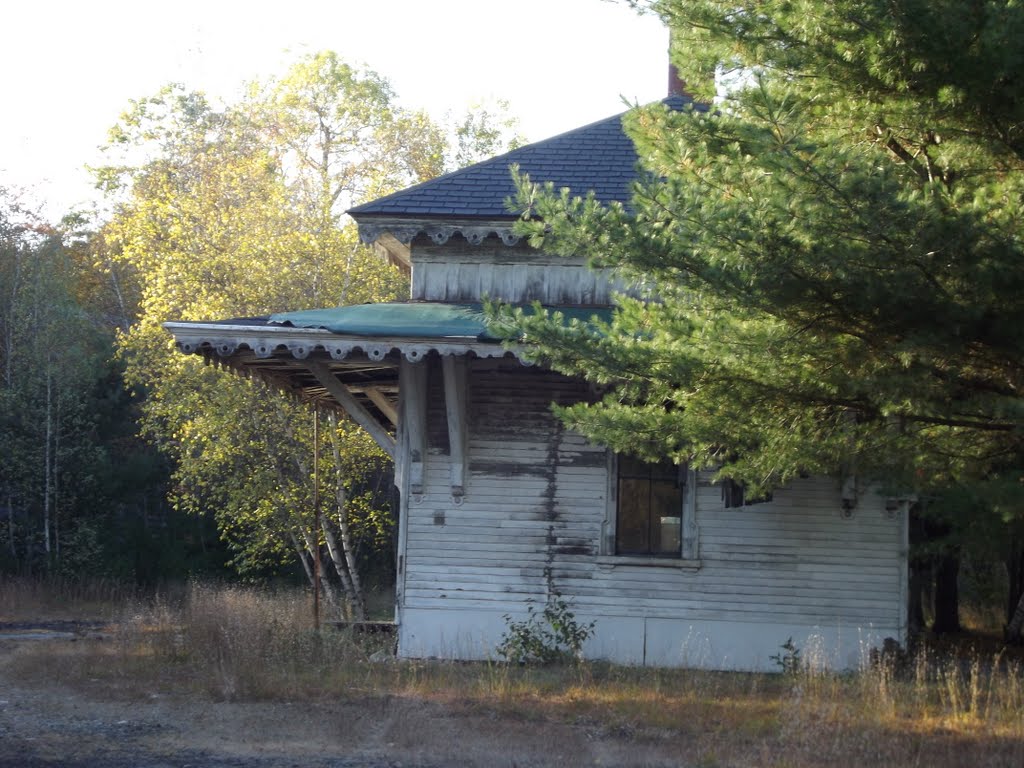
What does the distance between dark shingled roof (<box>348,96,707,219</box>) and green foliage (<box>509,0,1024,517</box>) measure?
4263 mm

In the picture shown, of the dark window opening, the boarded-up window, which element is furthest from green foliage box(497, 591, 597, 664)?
the dark window opening

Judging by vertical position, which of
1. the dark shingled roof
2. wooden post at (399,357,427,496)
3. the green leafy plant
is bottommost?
the green leafy plant

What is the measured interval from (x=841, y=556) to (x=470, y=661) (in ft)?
14.2

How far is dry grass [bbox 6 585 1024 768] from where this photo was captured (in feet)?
28.6

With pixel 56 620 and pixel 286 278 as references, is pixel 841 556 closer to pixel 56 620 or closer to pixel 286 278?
pixel 286 278

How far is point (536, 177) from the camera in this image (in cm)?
1459

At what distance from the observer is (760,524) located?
12945mm

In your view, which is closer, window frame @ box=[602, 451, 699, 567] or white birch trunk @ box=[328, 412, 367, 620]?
window frame @ box=[602, 451, 699, 567]

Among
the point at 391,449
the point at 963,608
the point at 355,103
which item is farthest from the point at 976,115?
the point at 355,103

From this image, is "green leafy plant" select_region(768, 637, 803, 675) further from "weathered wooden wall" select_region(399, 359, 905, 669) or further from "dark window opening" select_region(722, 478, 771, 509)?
"dark window opening" select_region(722, 478, 771, 509)

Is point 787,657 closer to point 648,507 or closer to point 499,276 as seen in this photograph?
point 648,507

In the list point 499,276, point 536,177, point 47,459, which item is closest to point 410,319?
point 499,276

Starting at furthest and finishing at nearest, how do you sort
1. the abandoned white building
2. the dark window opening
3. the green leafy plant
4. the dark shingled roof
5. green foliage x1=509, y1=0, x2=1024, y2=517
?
the dark shingled roof, the abandoned white building, the green leafy plant, the dark window opening, green foliage x1=509, y1=0, x2=1024, y2=517

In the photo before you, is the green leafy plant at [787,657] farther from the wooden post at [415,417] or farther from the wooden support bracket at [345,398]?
the wooden support bracket at [345,398]
